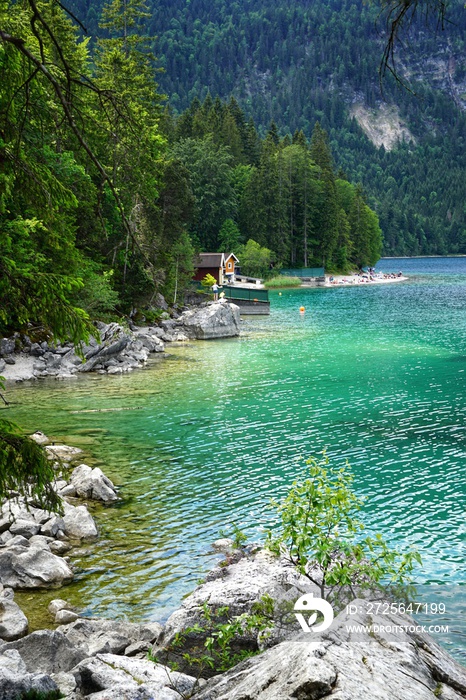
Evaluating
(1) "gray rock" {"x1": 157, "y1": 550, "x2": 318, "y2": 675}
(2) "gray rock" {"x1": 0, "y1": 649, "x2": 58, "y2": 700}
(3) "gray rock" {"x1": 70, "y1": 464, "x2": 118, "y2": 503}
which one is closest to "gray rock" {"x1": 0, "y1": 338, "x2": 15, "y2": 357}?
(3) "gray rock" {"x1": 70, "y1": 464, "x2": 118, "y2": 503}

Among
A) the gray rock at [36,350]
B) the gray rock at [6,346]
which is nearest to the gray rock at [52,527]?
the gray rock at [6,346]

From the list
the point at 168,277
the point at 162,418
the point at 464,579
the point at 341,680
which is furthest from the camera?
the point at 168,277

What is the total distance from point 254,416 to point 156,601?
44.2 feet

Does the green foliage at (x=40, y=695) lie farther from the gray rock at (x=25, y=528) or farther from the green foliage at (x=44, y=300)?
the gray rock at (x=25, y=528)

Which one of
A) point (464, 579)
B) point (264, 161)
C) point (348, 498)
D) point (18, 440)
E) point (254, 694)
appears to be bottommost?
point (464, 579)

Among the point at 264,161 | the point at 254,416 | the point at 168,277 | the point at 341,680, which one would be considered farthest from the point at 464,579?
the point at 264,161

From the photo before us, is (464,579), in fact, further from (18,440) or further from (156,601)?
(18,440)

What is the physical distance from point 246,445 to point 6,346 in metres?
17.1

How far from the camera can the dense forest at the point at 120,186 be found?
5629 mm

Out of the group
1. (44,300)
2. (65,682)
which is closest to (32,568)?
(65,682)

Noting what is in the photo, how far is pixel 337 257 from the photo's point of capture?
124438mm

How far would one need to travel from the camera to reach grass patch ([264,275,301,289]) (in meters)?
100

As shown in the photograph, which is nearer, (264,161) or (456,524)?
(456,524)

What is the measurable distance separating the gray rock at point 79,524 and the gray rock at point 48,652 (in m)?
5.36
